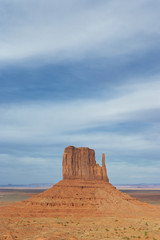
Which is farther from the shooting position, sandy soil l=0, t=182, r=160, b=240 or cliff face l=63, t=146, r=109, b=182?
A: cliff face l=63, t=146, r=109, b=182

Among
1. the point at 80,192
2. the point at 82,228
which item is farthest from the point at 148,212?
the point at 82,228

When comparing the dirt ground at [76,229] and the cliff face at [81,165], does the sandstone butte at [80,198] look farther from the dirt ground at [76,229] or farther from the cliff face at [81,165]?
the dirt ground at [76,229]

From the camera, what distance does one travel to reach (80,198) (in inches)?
3543

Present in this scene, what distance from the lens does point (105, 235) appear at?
5184 centimetres

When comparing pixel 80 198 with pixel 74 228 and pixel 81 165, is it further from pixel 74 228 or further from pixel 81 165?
pixel 74 228

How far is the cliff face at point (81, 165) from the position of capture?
10306 centimetres

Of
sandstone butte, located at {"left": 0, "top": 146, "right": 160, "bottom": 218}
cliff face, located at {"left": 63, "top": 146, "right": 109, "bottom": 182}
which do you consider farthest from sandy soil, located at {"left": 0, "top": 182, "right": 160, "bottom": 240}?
cliff face, located at {"left": 63, "top": 146, "right": 109, "bottom": 182}

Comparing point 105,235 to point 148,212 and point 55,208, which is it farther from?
point 148,212

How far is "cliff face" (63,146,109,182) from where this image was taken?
10306 centimetres

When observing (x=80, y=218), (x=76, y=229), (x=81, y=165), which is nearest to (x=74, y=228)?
(x=76, y=229)

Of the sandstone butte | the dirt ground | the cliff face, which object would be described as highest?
the cliff face

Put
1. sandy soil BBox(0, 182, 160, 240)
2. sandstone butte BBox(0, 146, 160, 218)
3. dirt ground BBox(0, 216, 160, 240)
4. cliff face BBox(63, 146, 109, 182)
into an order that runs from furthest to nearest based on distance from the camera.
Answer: cliff face BBox(63, 146, 109, 182)
sandstone butte BBox(0, 146, 160, 218)
sandy soil BBox(0, 182, 160, 240)
dirt ground BBox(0, 216, 160, 240)

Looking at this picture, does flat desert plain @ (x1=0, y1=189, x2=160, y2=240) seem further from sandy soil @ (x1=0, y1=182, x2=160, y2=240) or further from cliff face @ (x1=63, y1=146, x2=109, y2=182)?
cliff face @ (x1=63, y1=146, x2=109, y2=182)

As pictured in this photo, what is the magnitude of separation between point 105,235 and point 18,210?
4038 cm
